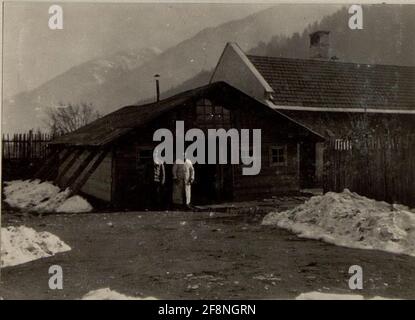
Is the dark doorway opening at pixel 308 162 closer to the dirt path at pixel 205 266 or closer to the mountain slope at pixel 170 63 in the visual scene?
the mountain slope at pixel 170 63

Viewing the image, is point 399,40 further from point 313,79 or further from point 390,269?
point 313,79

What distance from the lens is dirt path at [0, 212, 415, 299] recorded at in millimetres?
5727

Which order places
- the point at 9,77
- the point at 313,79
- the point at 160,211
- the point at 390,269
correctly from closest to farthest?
the point at 390,269 → the point at 9,77 → the point at 160,211 → the point at 313,79

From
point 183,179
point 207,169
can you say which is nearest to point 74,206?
point 183,179

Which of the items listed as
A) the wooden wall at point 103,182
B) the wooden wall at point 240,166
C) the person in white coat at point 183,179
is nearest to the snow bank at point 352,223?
the person in white coat at point 183,179

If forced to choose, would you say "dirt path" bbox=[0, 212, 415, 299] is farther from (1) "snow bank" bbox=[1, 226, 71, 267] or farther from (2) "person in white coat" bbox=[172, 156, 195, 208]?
(2) "person in white coat" bbox=[172, 156, 195, 208]

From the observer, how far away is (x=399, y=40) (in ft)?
25.9

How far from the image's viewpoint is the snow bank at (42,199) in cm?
1071

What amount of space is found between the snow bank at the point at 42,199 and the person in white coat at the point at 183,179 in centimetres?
229

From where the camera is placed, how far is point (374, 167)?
32.1ft

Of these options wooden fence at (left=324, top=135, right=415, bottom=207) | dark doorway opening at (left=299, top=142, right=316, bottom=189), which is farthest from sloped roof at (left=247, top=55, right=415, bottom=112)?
wooden fence at (left=324, top=135, right=415, bottom=207)
